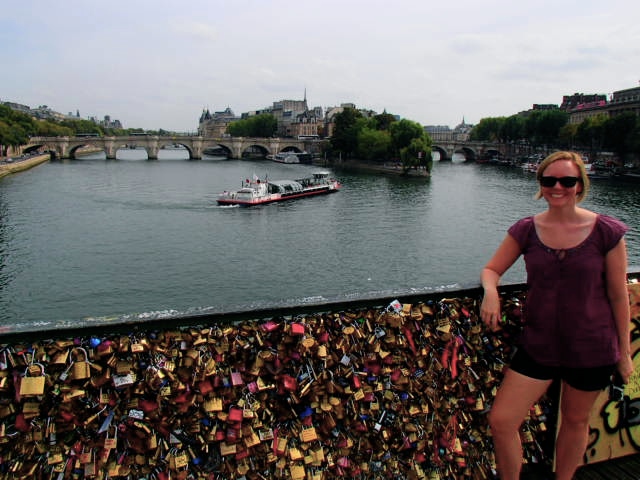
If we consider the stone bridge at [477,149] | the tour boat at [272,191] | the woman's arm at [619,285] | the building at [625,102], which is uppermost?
the building at [625,102]

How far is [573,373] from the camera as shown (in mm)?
2457

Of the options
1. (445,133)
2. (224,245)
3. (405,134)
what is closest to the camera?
(224,245)

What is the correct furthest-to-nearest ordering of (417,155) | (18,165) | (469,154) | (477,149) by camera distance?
1. (469,154)
2. (477,149)
3. (417,155)
4. (18,165)

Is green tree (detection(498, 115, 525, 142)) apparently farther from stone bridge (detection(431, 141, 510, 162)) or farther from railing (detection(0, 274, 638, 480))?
railing (detection(0, 274, 638, 480))

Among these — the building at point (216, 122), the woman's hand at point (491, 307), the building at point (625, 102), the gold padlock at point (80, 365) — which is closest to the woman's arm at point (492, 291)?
the woman's hand at point (491, 307)

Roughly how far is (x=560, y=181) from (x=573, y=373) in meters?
0.93

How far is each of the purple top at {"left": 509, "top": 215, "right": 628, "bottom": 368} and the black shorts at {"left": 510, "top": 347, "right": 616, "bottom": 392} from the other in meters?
0.04

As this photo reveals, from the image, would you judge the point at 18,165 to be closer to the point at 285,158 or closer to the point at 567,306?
the point at 285,158

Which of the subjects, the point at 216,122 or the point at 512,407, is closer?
the point at 512,407

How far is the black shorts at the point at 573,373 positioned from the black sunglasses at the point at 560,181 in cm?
85

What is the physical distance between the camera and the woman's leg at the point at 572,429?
2.55 metres

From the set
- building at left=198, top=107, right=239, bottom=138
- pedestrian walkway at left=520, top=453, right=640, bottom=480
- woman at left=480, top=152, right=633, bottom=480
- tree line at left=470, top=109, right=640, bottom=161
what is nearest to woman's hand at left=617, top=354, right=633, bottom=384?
woman at left=480, top=152, right=633, bottom=480

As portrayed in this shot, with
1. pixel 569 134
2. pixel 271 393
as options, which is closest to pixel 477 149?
pixel 569 134

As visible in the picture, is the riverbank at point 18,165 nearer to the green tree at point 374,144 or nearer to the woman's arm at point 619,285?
the green tree at point 374,144
